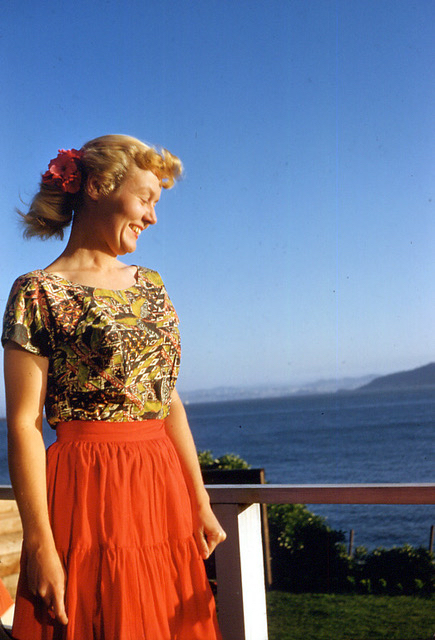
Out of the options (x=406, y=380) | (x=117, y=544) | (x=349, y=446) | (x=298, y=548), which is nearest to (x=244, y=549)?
(x=117, y=544)

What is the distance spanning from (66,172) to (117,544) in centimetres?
72

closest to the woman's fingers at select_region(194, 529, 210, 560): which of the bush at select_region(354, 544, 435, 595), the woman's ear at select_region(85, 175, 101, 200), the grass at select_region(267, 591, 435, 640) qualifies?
the woman's ear at select_region(85, 175, 101, 200)

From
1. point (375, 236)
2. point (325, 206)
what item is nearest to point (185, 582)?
point (325, 206)

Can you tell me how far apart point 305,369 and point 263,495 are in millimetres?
66427

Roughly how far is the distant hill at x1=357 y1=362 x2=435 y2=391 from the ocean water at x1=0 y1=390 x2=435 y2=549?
1117mm

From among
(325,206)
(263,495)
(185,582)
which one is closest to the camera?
(185,582)

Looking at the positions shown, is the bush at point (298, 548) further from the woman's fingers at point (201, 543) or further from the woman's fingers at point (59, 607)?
the woman's fingers at point (59, 607)

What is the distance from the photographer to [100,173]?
4.36ft

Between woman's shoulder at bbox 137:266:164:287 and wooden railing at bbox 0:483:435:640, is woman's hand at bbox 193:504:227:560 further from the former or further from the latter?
woman's shoulder at bbox 137:266:164:287

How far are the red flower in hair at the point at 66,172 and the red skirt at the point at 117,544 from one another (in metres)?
0.48

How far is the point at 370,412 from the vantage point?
6494cm

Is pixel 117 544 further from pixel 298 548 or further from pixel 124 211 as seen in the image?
pixel 298 548

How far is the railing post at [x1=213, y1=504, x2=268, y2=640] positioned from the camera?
1653 mm

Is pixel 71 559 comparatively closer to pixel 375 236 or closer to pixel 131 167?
pixel 131 167
